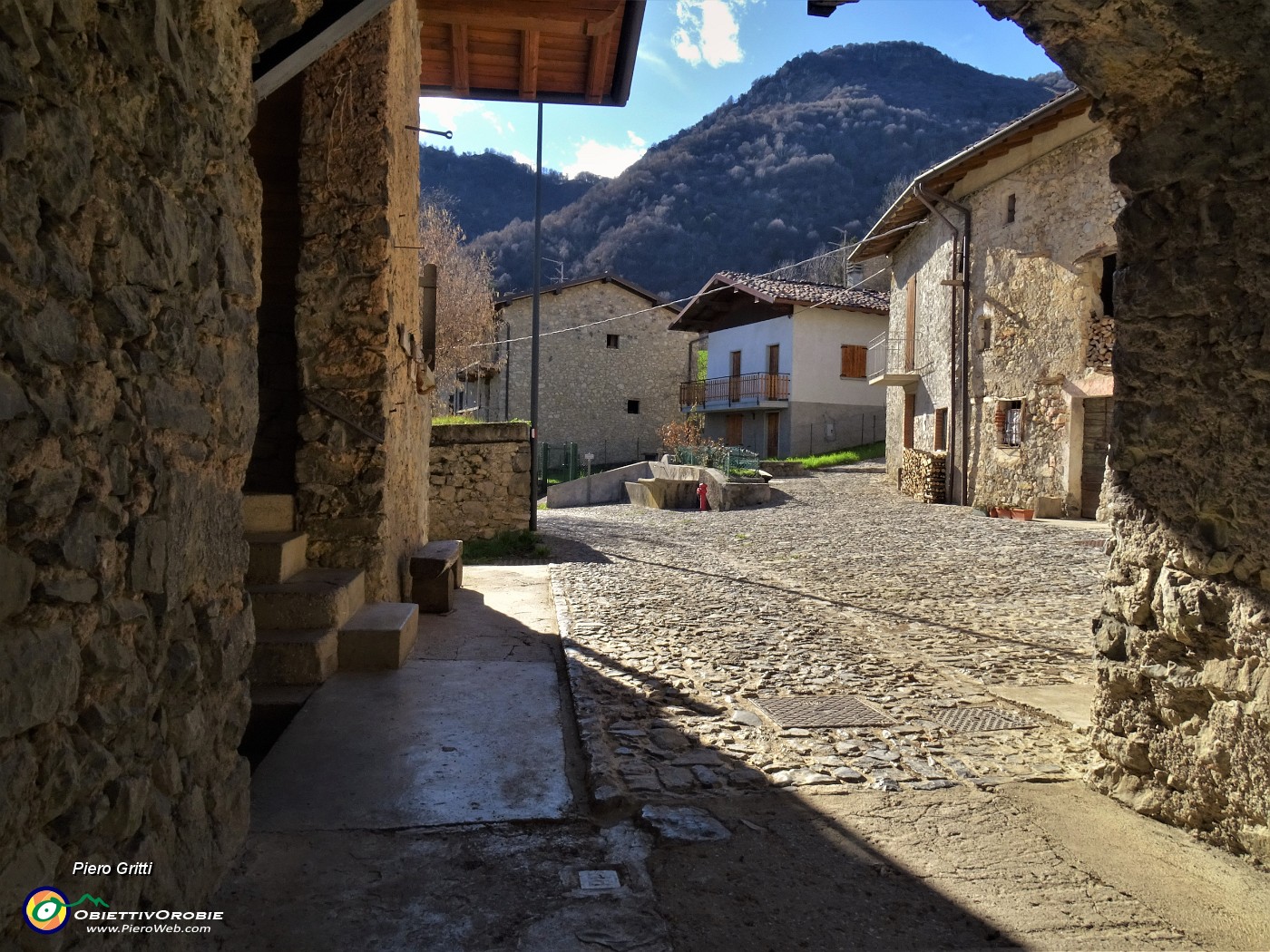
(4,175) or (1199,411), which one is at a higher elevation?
(4,175)

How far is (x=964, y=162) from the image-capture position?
16266 millimetres

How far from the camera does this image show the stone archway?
2.65 m

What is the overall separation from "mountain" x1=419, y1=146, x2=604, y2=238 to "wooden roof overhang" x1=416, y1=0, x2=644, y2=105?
58.9m

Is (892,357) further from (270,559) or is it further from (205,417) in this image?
(205,417)

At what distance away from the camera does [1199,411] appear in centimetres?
287

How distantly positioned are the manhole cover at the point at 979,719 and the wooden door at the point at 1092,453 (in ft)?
39.8

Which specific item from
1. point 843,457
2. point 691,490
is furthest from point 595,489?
point 843,457

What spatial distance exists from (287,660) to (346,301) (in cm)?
213

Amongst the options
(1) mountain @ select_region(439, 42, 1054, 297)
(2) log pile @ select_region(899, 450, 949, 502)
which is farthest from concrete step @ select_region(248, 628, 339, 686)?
(1) mountain @ select_region(439, 42, 1054, 297)

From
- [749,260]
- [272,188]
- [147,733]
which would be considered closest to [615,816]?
[147,733]

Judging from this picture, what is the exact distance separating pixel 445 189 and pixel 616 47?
66021mm

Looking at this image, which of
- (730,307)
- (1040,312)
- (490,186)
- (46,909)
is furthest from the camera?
(490,186)

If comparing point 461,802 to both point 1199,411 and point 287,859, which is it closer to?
point 287,859

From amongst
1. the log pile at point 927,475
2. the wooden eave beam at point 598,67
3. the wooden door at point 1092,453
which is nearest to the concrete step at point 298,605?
the wooden eave beam at point 598,67
